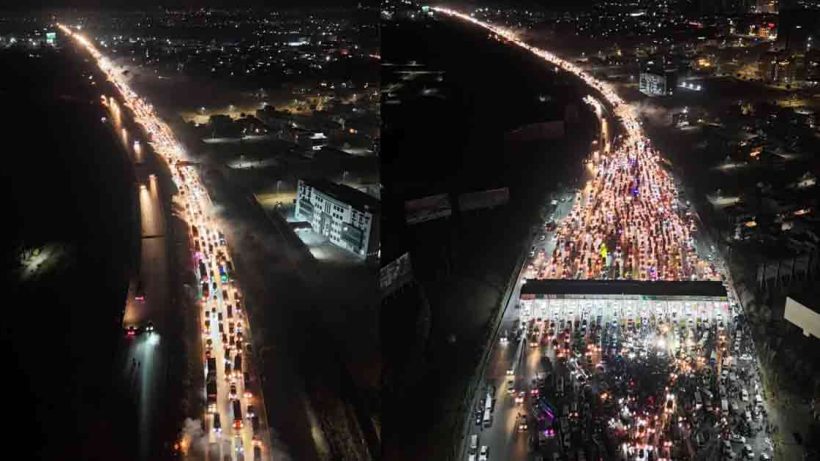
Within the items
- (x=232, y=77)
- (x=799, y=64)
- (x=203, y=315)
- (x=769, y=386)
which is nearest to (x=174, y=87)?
(x=232, y=77)

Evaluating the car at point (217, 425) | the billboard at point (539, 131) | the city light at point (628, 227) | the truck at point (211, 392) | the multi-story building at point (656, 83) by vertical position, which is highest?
the multi-story building at point (656, 83)

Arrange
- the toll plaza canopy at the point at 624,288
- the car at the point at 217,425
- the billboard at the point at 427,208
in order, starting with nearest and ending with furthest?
the car at the point at 217,425 → the toll plaza canopy at the point at 624,288 → the billboard at the point at 427,208

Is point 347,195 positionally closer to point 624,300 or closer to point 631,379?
point 624,300

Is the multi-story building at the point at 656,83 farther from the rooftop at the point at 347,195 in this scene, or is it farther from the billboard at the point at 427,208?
the rooftop at the point at 347,195

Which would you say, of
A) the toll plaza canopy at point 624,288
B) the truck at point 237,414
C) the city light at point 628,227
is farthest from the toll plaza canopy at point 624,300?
the truck at point 237,414

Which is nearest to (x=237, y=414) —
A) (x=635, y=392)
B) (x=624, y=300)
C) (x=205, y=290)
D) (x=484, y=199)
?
(x=205, y=290)

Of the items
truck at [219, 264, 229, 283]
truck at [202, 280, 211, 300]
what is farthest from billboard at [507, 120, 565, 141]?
truck at [202, 280, 211, 300]

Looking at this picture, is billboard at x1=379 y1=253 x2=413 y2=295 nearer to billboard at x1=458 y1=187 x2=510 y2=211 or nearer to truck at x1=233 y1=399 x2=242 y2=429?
truck at x1=233 y1=399 x2=242 y2=429
